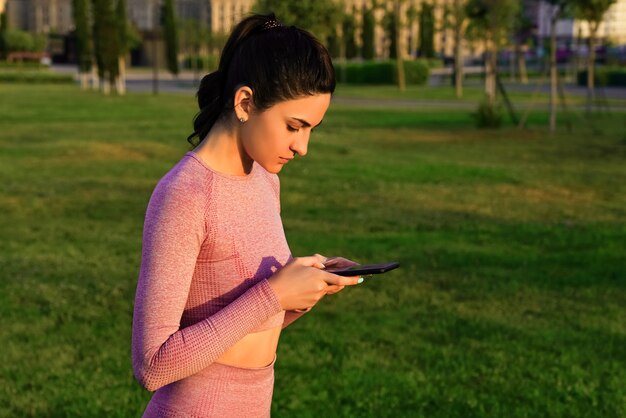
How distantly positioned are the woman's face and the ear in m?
0.01

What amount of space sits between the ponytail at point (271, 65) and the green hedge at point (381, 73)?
63885mm

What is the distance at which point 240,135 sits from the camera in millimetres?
2477

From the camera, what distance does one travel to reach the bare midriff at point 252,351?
2.51 meters

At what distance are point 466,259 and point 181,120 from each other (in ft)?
76.5

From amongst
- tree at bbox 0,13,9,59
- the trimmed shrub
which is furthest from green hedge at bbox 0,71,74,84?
the trimmed shrub

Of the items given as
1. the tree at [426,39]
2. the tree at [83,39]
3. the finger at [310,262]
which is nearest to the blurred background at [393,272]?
the finger at [310,262]

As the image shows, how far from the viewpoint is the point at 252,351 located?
100 inches

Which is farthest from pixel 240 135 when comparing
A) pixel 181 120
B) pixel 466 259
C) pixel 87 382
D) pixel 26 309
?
pixel 181 120

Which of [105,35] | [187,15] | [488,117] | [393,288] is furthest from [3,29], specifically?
[393,288]

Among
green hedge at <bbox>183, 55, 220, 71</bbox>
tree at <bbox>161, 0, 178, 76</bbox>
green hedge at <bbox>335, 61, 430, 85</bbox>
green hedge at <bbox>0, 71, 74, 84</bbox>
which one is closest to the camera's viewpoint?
green hedge at <bbox>335, 61, 430, 85</bbox>

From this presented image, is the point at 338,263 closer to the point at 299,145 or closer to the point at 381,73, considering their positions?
the point at 299,145

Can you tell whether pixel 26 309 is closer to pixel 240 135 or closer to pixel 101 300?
pixel 101 300

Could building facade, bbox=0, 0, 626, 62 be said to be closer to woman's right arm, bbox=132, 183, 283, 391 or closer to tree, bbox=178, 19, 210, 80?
tree, bbox=178, 19, 210, 80

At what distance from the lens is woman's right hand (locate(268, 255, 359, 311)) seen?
2377mm
